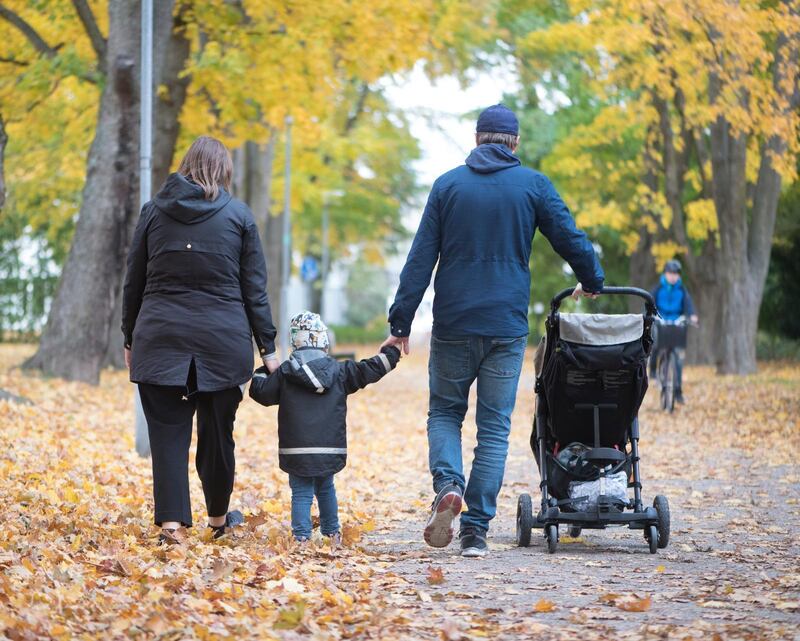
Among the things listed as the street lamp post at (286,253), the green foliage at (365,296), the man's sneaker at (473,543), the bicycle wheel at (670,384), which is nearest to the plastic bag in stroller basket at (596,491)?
the man's sneaker at (473,543)

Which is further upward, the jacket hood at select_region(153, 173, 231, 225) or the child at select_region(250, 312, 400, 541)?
the jacket hood at select_region(153, 173, 231, 225)

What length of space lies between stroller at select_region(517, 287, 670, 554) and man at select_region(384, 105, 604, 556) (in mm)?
204

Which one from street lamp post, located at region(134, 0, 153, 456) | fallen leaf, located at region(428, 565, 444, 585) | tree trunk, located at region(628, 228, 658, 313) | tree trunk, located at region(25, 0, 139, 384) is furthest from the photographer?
tree trunk, located at region(628, 228, 658, 313)

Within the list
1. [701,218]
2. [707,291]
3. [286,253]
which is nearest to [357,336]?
[286,253]

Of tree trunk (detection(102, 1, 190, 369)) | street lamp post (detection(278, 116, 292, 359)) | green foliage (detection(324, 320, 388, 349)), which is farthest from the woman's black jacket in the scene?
green foliage (detection(324, 320, 388, 349))

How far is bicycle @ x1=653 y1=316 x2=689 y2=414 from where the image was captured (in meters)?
16.6

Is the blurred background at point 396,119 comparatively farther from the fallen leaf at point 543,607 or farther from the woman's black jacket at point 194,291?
the fallen leaf at point 543,607

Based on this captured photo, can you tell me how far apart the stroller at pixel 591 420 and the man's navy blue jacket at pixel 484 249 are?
229 millimetres

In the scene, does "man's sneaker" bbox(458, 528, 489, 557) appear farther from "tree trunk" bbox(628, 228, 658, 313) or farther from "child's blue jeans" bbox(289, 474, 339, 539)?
"tree trunk" bbox(628, 228, 658, 313)

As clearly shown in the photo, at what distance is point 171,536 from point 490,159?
94.7 inches

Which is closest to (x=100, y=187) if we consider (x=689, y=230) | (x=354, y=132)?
(x=689, y=230)

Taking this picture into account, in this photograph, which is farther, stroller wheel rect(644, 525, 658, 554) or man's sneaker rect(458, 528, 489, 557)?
stroller wheel rect(644, 525, 658, 554)

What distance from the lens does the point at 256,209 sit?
2830 cm

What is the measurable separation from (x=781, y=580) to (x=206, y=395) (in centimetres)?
282
